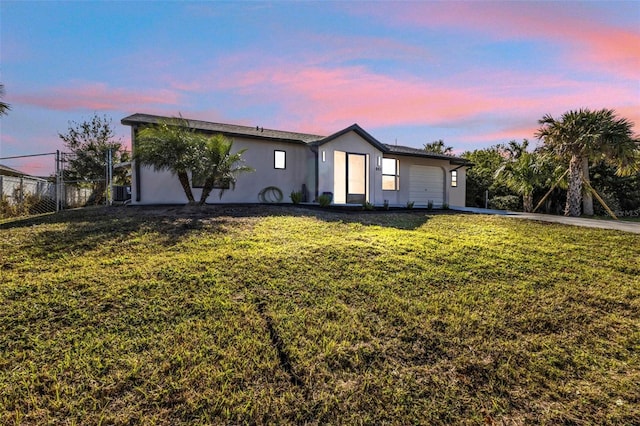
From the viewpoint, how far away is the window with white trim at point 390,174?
17292 mm

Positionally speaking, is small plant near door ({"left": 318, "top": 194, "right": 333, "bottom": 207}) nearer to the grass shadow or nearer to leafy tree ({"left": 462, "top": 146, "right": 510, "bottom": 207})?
the grass shadow

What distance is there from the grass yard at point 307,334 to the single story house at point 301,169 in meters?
6.65

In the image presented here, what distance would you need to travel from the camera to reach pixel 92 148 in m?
20.2

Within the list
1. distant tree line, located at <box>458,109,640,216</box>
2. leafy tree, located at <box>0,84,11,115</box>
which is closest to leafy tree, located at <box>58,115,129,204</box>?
leafy tree, located at <box>0,84,11,115</box>

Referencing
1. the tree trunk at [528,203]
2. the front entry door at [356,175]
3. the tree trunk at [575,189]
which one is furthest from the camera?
the tree trunk at [528,203]

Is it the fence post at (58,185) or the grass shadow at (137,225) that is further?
the fence post at (58,185)

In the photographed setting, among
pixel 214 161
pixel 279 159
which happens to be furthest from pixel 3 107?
pixel 279 159

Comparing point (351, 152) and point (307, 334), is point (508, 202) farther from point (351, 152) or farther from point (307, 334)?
point (307, 334)

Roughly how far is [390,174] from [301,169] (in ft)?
18.1

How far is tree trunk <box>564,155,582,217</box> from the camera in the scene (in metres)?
14.6

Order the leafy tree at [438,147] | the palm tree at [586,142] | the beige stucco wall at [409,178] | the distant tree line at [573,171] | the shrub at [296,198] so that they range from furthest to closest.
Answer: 1. the leafy tree at [438,147]
2. the beige stucco wall at [409,178]
3. the distant tree line at [573,171]
4. the palm tree at [586,142]
5. the shrub at [296,198]

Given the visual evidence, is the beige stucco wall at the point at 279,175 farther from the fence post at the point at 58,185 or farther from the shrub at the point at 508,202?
the shrub at the point at 508,202

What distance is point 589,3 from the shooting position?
885cm

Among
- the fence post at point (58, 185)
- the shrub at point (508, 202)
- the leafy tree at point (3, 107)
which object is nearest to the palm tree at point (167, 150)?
the leafy tree at point (3, 107)
